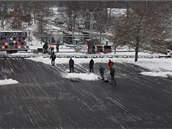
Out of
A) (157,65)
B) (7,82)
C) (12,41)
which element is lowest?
(7,82)

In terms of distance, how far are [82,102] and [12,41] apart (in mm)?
19570

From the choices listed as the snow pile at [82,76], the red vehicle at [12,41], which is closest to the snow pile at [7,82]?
the snow pile at [82,76]

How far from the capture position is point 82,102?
16484mm

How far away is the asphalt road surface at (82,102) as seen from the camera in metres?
13.3

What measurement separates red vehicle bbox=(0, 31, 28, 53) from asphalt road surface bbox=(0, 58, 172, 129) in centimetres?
962

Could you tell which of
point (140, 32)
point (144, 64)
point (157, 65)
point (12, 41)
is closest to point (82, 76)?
point (144, 64)

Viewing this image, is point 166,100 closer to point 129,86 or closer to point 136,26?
point 129,86

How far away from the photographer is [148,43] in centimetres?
3031

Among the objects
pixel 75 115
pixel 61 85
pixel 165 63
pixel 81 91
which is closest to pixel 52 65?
pixel 61 85

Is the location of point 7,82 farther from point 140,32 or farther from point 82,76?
point 140,32

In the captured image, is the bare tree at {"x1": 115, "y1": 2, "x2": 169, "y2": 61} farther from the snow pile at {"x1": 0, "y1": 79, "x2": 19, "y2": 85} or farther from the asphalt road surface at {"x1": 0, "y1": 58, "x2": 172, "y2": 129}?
the snow pile at {"x1": 0, "y1": 79, "x2": 19, "y2": 85}

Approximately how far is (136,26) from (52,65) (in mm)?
→ 9312

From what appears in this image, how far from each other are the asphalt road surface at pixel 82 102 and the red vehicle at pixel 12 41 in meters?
9.62

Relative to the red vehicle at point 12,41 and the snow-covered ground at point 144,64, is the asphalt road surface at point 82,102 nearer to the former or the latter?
the snow-covered ground at point 144,64
